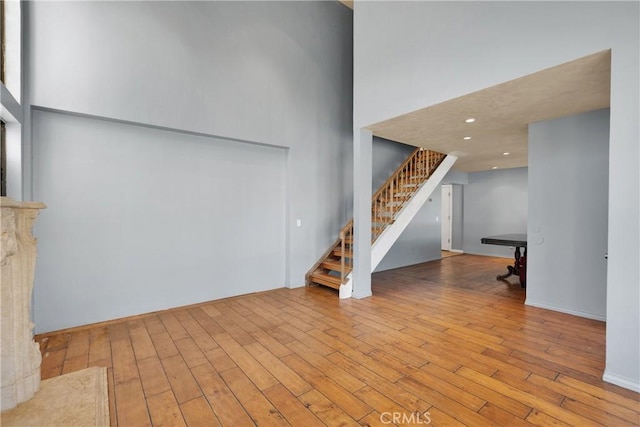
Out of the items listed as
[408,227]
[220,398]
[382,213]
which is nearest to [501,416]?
[220,398]

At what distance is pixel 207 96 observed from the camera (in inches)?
155

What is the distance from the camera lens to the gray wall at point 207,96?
3027 mm

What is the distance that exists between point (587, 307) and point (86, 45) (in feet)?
21.2

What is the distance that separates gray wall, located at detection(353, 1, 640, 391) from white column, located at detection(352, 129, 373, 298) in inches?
18.8

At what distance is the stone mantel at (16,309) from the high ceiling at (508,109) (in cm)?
373

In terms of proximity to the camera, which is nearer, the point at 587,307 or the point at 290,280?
the point at 587,307

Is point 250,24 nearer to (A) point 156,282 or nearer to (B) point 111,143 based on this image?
(B) point 111,143

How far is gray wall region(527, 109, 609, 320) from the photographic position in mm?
3357

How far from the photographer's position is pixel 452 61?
305cm

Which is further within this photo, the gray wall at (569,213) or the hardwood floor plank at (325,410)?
the gray wall at (569,213)

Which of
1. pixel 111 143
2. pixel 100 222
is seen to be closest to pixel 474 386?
pixel 100 222

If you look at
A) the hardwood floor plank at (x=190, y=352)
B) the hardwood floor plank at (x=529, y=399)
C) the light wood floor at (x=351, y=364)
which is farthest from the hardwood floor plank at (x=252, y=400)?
the hardwood floor plank at (x=529, y=399)

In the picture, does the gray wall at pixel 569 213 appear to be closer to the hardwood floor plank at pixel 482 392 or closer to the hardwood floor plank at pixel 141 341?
the hardwood floor plank at pixel 482 392

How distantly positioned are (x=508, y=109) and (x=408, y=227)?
12.1 ft
